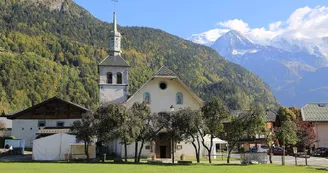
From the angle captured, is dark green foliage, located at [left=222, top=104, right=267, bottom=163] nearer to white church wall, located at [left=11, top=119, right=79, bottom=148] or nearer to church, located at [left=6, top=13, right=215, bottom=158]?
church, located at [left=6, top=13, right=215, bottom=158]

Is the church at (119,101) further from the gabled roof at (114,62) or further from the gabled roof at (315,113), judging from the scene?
the gabled roof at (315,113)

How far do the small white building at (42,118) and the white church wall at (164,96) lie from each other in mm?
18632

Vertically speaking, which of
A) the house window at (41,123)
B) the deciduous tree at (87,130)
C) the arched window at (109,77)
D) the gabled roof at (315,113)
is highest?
the arched window at (109,77)

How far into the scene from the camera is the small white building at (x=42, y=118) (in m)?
63.7

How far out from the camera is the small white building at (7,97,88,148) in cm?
6369

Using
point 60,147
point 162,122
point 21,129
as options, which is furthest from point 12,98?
point 162,122

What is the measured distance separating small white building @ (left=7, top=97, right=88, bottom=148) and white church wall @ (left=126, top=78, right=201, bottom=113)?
18632 millimetres

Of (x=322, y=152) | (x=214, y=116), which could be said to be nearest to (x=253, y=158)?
(x=214, y=116)

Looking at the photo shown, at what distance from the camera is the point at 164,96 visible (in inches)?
1941

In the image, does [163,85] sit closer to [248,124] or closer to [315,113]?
[248,124]

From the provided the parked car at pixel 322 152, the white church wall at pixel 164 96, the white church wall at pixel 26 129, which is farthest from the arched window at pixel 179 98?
the white church wall at pixel 26 129

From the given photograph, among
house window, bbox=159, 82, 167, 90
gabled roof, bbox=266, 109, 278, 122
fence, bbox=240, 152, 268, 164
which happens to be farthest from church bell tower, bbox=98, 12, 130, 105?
gabled roof, bbox=266, 109, 278, 122

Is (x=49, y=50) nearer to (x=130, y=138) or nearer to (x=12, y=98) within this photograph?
(x=12, y=98)

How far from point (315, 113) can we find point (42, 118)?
1956 inches
